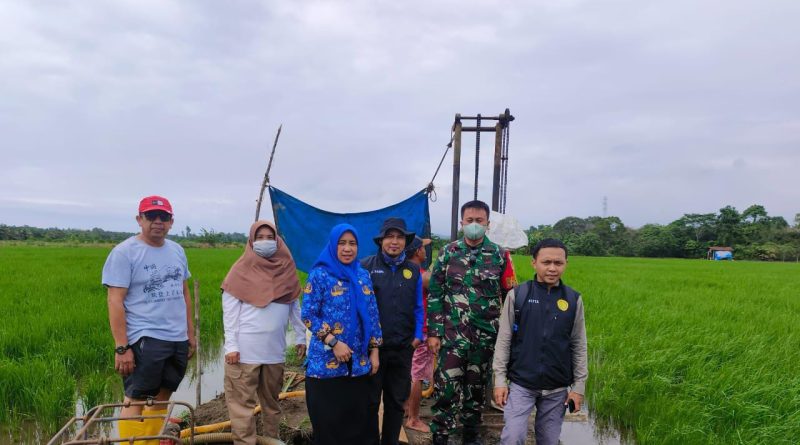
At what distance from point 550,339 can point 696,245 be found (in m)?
46.2

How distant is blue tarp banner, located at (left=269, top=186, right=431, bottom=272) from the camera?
15.6 ft

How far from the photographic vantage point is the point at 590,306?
7.87 meters

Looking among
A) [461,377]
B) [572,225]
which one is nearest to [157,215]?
[461,377]

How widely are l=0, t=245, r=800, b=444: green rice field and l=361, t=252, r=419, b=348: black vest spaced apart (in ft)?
7.33

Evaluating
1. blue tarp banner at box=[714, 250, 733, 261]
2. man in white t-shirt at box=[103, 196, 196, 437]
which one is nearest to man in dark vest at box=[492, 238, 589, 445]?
man in white t-shirt at box=[103, 196, 196, 437]

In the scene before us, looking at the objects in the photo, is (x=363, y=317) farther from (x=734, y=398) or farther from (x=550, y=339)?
(x=734, y=398)

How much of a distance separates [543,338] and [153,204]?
2399 millimetres

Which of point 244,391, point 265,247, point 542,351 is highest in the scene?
point 265,247

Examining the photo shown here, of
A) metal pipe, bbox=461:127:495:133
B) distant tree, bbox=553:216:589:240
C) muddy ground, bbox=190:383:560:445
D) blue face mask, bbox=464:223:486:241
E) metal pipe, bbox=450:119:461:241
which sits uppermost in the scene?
distant tree, bbox=553:216:589:240

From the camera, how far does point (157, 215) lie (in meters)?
2.50

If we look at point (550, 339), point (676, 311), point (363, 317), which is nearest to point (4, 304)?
point (363, 317)

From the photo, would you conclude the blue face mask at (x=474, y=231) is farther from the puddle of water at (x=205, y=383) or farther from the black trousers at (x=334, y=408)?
the puddle of water at (x=205, y=383)

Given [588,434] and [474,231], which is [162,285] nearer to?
[474,231]

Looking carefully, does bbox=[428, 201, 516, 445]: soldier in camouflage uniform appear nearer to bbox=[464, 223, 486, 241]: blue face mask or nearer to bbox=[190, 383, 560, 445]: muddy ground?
bbox=[464, 223, 486, 241]: blue face mask
